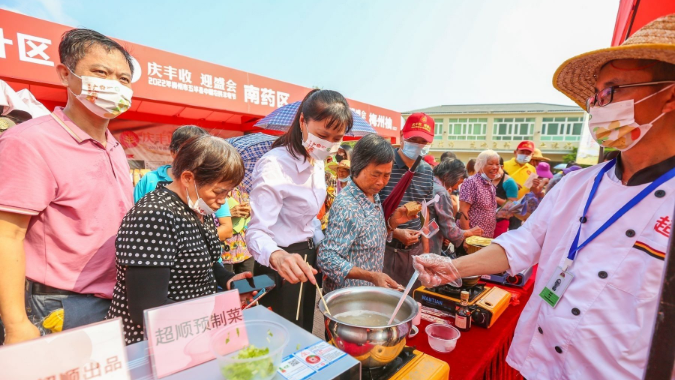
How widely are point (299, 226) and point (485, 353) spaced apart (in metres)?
1.22

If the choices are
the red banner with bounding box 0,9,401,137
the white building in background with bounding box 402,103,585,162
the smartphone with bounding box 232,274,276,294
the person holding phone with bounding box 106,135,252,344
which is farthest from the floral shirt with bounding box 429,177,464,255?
the white building in background with bounding box 402,103,585,162

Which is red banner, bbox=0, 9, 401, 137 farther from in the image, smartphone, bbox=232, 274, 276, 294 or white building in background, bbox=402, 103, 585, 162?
white building in background, bbox=402, 103, 585, 162

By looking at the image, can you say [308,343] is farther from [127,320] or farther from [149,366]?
[127,320]

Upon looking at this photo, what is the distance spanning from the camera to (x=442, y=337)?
1.51 m

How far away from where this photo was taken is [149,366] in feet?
2.49

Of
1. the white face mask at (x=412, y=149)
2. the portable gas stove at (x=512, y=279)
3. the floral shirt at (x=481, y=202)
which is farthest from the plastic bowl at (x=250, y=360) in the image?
the floral shirt at (x=481, y=202)

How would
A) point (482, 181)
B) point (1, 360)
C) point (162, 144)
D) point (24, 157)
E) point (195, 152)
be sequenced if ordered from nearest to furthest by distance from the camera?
1. point (1, 360)
2. point (24, 157)
3. point (195, 152)
4. point (482, 181)
5. point (162, 144)

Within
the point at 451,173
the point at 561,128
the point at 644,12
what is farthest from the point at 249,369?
the point at 561,128

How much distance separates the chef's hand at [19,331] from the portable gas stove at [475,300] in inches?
75.3

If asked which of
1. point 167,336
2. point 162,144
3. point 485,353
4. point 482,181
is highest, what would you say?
point 162,144

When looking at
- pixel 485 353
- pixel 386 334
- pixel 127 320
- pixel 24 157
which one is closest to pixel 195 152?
pixel 24 157

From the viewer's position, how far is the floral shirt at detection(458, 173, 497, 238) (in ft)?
12.8

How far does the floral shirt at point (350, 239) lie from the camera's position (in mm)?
1731

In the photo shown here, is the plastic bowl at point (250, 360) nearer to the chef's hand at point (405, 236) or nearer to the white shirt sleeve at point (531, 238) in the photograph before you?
the white shirt sleeve at point (531, 238)
